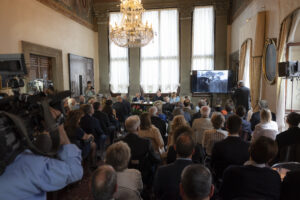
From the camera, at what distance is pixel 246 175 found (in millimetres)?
1688

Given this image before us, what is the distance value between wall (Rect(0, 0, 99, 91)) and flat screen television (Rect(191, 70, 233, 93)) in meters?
5.38

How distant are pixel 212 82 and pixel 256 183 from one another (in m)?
8.09

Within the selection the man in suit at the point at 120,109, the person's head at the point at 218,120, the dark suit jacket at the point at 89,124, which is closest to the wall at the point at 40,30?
the man in suit at the point at 120,109

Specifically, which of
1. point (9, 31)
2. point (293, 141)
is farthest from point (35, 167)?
point (9, 31)

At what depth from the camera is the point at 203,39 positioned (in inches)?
402

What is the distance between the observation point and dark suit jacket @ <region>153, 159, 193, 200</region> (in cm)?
184

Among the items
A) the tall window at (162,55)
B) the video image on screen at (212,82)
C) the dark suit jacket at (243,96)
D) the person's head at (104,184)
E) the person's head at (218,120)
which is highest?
the tall window at (162,55)

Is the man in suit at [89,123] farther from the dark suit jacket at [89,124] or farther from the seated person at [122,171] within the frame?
the seated person at [122,171]

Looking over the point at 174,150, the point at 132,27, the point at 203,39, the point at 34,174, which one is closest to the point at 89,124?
the point at 174,150

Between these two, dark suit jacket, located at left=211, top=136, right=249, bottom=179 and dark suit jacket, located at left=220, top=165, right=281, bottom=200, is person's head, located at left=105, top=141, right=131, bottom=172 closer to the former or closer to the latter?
dark suit jacket, located at left=220, top=165, right=281, bottom=200

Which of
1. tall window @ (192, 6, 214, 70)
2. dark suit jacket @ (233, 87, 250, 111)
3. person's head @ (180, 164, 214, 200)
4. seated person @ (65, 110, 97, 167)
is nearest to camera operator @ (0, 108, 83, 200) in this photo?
person's head @ (180, 164, 214, 200)

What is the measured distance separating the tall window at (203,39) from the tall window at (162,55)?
89 cm

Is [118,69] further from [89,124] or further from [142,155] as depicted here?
[142,155]

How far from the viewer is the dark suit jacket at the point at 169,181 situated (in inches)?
72.6
